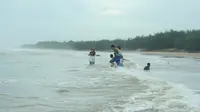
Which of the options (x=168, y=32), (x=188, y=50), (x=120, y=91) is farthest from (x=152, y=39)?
(x=120, y=91)

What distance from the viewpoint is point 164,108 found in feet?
21.2

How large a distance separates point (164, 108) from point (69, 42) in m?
171

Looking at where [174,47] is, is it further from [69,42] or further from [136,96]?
[69,42]

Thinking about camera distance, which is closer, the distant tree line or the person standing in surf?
the person standing in surf

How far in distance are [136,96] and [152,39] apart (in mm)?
86864

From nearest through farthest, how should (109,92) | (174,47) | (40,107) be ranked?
(40,107)
(109,92)
(174,47)

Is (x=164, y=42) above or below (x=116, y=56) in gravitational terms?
above

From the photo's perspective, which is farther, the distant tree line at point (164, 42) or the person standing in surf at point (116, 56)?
the distant tree line at point (164, 42)

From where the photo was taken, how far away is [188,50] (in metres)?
75.3

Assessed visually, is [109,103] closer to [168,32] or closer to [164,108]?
[164,108]

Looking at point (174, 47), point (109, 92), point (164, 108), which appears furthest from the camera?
point (174, 47)

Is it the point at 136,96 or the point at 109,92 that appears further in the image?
the point at 109,92

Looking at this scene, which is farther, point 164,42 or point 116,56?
point 164,42

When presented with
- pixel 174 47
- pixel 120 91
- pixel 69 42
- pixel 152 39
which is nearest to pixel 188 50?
pixel 174 47
